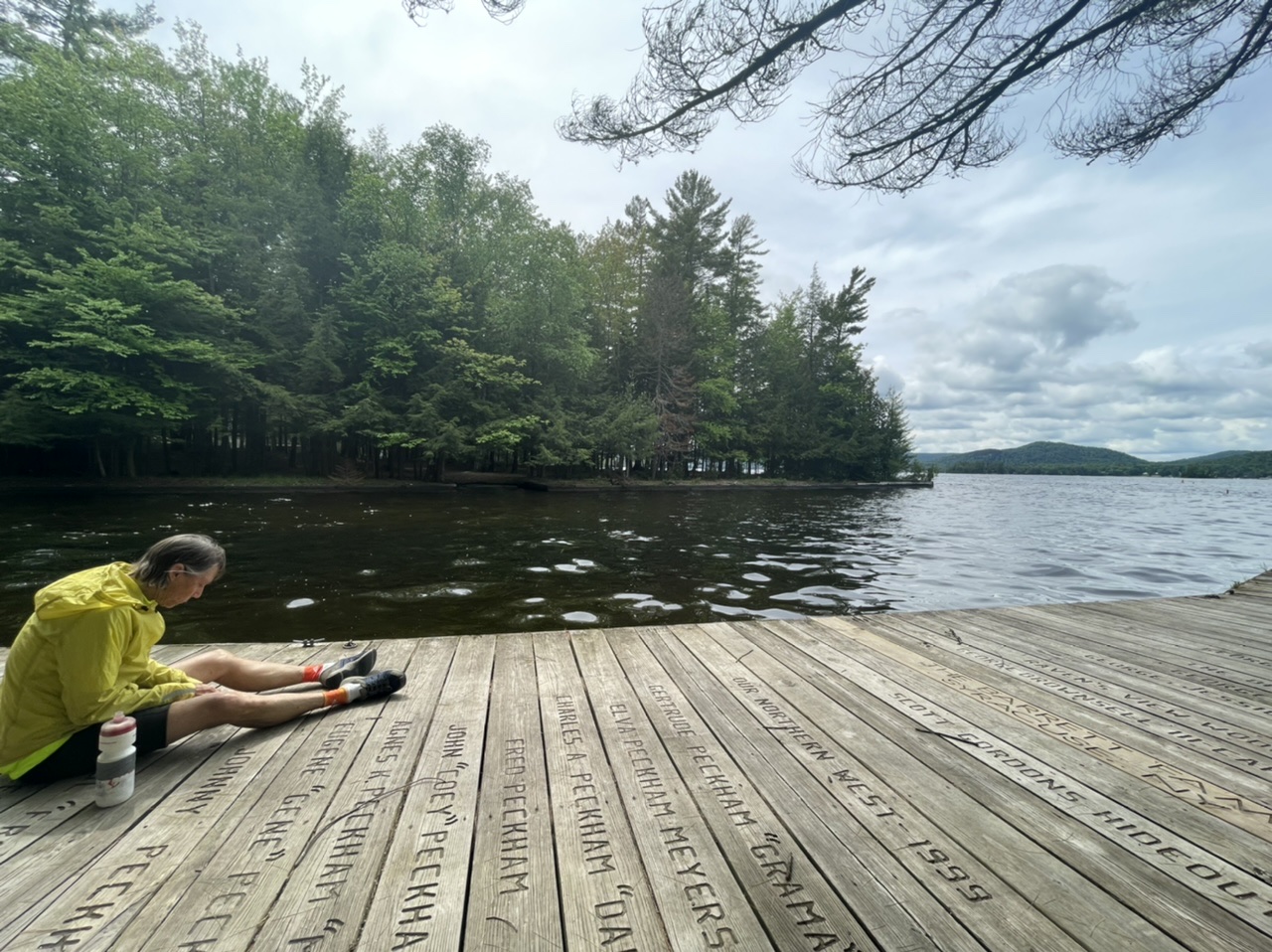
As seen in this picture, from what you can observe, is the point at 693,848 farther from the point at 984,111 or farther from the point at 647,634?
the point at 984,111

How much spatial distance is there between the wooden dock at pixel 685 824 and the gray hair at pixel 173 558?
0.76 meters

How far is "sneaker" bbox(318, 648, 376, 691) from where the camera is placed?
2.92m

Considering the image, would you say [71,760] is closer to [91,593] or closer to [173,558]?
[91,593]

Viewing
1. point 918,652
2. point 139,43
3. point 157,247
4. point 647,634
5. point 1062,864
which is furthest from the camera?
point 139,43

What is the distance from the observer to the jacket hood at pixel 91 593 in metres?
1.99

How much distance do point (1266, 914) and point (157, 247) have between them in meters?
27.6

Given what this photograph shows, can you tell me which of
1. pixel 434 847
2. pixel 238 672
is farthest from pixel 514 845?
pixel 238 672

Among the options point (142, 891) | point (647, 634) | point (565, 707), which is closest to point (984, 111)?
point (647, 634)

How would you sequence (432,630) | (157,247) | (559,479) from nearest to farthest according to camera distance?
(432,630), (157,247), (559,479)

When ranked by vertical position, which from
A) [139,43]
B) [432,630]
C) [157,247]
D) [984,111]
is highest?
[139,43]

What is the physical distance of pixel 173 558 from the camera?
90.2 inches

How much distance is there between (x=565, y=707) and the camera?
2785mm

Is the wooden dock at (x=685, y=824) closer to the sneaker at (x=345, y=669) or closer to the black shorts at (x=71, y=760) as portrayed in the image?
the black shorts at (x=71, y=760)

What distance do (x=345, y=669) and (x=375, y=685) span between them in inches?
10.2
